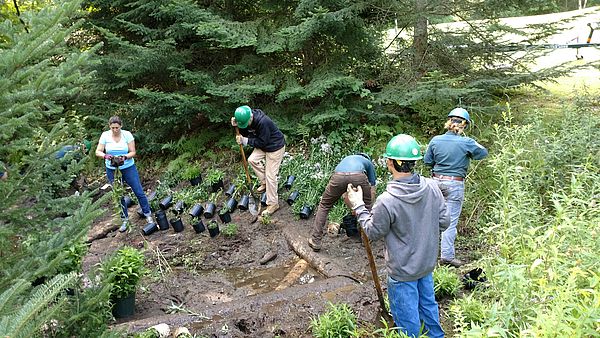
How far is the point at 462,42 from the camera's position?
7.68 m

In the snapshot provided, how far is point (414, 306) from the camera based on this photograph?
10.8ft

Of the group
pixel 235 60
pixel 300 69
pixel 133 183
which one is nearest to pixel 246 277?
pixel 133 183

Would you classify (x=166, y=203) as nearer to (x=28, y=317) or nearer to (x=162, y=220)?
(x=162, y=220)

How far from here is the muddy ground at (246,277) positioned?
421 cm

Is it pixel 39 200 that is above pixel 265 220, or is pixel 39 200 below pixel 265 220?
above

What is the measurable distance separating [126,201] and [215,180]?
1.57 meters

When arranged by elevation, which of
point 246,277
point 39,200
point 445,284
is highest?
point 39,200

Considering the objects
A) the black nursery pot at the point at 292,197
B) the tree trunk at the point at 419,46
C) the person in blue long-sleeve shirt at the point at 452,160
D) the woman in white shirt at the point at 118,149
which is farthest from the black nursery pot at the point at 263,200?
the tree trunk at the point at 419,46

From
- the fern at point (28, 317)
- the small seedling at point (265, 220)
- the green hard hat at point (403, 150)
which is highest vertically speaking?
the fern at point (28, 317)

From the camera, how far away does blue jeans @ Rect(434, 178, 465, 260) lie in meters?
4.66

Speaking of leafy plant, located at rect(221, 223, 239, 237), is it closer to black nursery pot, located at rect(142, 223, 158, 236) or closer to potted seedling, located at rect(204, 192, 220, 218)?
potted seedling, located at rect(204, 192, 220, 218)

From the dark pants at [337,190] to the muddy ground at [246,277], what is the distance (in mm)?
375

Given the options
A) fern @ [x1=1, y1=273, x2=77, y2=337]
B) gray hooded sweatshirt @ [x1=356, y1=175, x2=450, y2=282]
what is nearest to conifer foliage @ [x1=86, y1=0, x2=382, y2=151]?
gray hooded sweatshirt @ [x1=356, y1=175, x2=450, y2=282]

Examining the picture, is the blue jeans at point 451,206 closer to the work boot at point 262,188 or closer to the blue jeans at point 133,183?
the work boot at point 262,188
